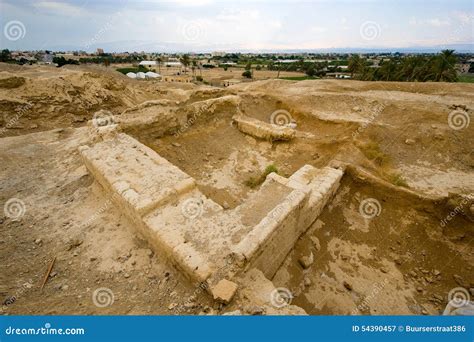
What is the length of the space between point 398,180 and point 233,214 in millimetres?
4966

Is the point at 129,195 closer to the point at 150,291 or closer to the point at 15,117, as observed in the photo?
the point at 150,291

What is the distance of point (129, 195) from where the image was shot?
430 cm

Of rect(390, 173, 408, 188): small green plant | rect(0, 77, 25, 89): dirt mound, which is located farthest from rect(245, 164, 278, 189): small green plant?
rect(0, 77, 25, 89): dirt mound

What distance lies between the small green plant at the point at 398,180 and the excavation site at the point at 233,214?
0.07 m

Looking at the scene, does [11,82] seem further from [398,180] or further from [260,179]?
[398,180]

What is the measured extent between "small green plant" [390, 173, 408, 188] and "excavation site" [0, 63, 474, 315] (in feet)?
0.22

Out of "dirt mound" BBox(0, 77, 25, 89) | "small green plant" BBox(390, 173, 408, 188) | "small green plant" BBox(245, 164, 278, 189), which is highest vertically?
Answer: "dirt mound" BBox(0, 77, 25, 89)

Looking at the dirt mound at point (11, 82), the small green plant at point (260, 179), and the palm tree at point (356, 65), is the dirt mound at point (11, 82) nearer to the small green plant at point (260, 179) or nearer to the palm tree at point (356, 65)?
the small green plant at point (260, 179)

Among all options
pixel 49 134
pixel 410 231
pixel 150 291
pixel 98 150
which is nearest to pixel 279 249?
pixel 150 291

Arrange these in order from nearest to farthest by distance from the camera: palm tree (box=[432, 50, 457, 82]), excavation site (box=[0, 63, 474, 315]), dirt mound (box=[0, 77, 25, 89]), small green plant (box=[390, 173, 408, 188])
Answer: excavation site (box=[0, 63, 474, 315]), small green plant (box=[390, 173, 408, 188]), dirt mound (box=[0, 77, 25, 89]), palm tree (box=[432, 50, 457, 82])

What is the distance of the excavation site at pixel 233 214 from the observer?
3.42 meters

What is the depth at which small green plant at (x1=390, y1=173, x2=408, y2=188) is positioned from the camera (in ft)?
20.7

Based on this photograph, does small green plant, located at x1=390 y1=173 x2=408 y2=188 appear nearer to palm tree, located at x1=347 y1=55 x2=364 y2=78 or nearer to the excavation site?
the excavation site

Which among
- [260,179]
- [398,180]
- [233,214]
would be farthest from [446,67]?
[233,214]
